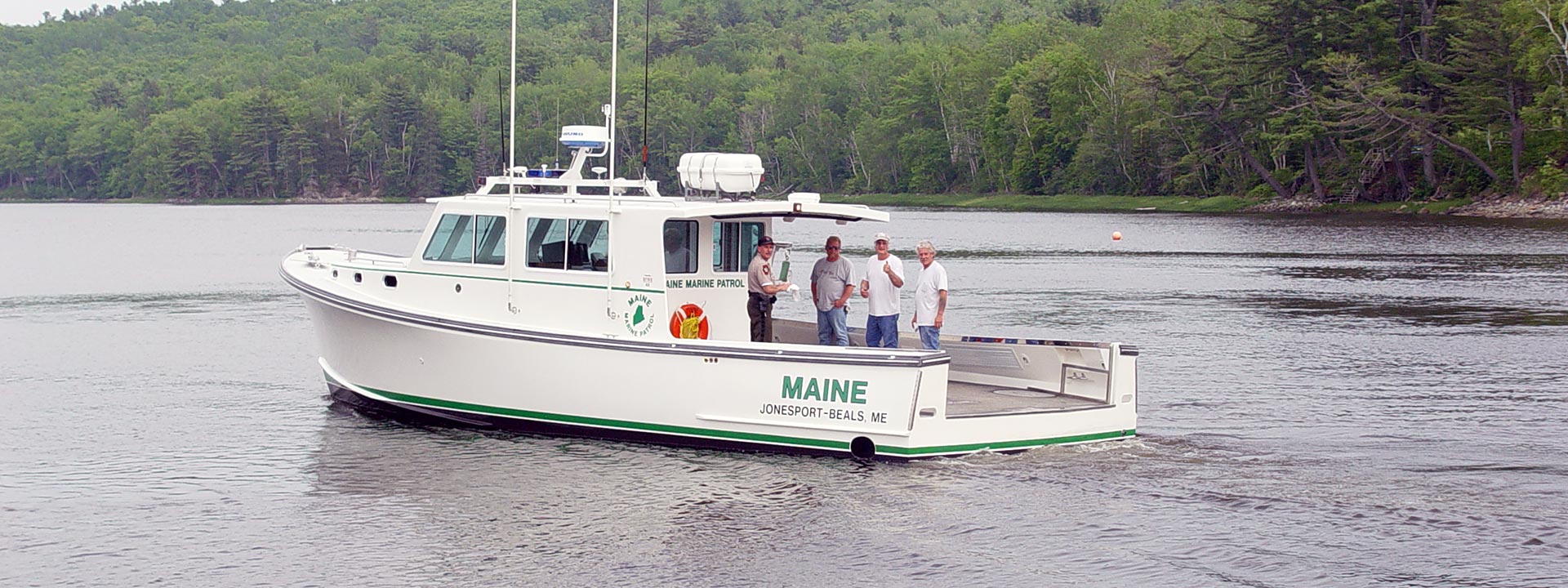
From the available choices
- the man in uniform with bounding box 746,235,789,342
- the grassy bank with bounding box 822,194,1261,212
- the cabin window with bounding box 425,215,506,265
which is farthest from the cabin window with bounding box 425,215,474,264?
the grassy bank with bounding box 822,194,1261,212

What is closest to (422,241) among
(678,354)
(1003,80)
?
(678,354)

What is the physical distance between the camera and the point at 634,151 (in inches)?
5325

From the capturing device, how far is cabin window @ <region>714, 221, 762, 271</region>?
16.1m

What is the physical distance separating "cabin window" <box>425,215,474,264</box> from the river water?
1.82 meters

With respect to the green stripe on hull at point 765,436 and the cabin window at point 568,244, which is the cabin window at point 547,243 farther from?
the green stripe on hull at point 765,436

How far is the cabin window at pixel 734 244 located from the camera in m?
16.1

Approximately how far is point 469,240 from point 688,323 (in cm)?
243

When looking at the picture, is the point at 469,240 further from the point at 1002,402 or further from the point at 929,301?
the point at 1002,402

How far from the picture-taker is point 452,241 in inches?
648

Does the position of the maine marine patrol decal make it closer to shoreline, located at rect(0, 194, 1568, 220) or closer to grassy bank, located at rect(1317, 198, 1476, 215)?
shoreline, located at rect(0, 194, 1568, 220)

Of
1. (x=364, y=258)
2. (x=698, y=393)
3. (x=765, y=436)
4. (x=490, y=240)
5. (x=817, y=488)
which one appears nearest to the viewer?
(x=817, y=488)

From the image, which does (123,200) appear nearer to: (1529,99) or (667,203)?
(1529,99)

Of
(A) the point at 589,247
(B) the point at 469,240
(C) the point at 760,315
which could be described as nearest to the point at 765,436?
(C) the point at 760,315

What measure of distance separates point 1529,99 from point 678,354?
69.5 m
